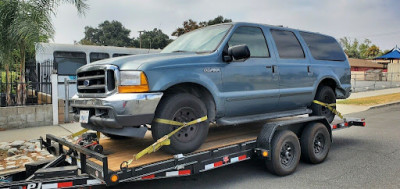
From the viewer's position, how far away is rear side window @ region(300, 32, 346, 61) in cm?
643

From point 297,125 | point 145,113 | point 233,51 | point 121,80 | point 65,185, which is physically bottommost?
point 65,185

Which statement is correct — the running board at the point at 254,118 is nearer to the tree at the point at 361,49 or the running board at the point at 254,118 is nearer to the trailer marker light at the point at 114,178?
the trailer marker light at the point at 114,178

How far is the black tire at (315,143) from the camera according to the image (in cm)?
562

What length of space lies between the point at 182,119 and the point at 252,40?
189 centimetres

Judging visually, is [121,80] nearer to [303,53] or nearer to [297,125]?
[297,125]

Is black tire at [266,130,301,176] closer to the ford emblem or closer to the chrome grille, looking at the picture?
the chrome grille

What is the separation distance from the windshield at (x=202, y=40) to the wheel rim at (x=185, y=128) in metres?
1.05


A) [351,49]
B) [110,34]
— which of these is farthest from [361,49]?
[110,34]

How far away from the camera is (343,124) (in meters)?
6.88

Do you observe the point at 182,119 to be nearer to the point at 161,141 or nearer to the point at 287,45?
the point at 161,141

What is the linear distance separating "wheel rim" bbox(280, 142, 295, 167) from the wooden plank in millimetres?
473

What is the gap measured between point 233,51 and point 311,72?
217 centimetres

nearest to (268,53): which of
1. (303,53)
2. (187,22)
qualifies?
(303,53)

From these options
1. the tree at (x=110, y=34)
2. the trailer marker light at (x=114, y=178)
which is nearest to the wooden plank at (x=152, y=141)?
the trailer marker light at (x=114, y=178)
